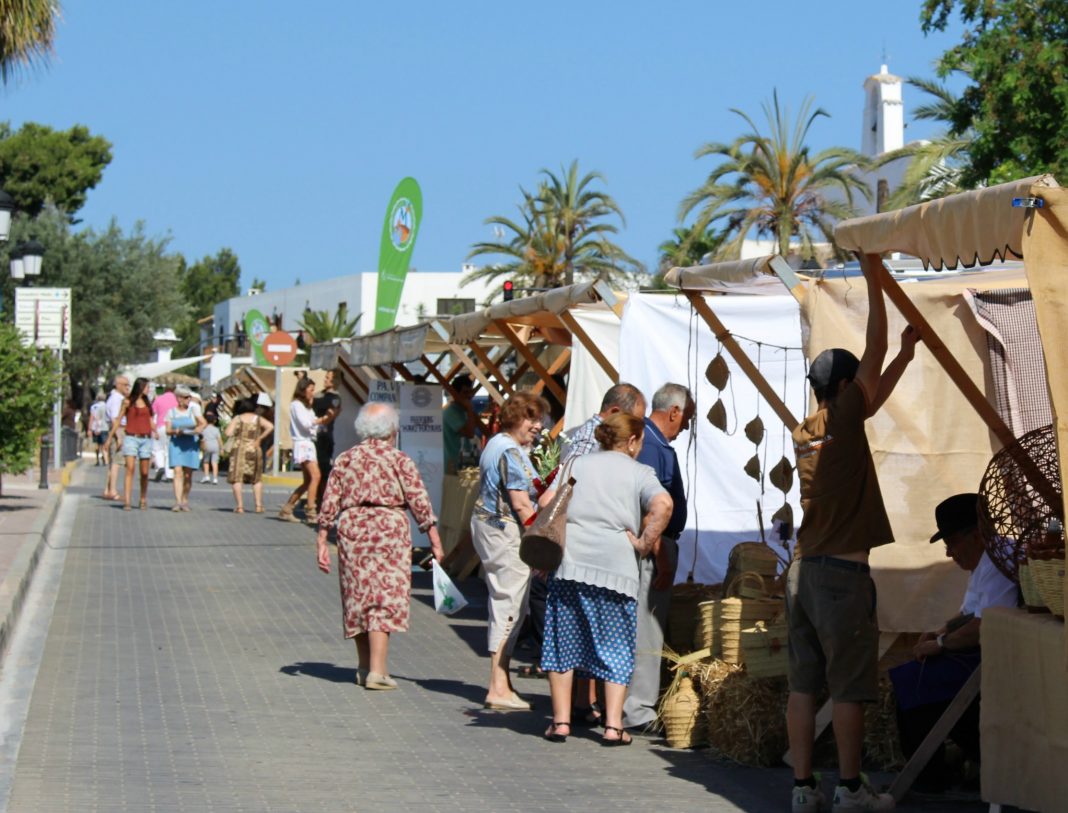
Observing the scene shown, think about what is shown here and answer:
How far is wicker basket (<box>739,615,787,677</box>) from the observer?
7.51m

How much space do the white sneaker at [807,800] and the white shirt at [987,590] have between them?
1010 mm

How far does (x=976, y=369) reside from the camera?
8.14 m

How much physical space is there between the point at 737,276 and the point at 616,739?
2422 mm

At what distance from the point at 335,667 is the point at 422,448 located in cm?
600

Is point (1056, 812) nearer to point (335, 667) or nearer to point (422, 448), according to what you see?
point (335, 667)

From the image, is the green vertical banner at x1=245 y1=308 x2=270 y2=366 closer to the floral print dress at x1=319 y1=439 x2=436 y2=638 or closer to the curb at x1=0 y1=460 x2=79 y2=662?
the curb at x1=0 y1=460 x2=79 y2=662

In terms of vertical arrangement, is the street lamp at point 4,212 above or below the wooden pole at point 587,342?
above

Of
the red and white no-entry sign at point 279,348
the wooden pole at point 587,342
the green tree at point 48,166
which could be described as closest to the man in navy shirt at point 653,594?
the wooden pole at point 587,342

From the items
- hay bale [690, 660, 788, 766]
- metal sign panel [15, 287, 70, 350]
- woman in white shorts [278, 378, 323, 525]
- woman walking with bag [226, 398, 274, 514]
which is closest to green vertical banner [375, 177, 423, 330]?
woman in white shorts [278, 378, 323, 525]

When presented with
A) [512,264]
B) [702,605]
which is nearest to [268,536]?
[702,605]

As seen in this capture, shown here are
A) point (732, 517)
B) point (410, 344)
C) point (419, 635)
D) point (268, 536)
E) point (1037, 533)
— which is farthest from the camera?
point (268, 536)

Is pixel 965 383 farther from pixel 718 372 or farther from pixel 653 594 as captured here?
pixel 718 372

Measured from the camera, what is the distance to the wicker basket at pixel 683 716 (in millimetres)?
7914

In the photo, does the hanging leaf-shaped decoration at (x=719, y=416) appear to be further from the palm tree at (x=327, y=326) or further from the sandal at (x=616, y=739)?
the palm tree at (x=327, y=326)
